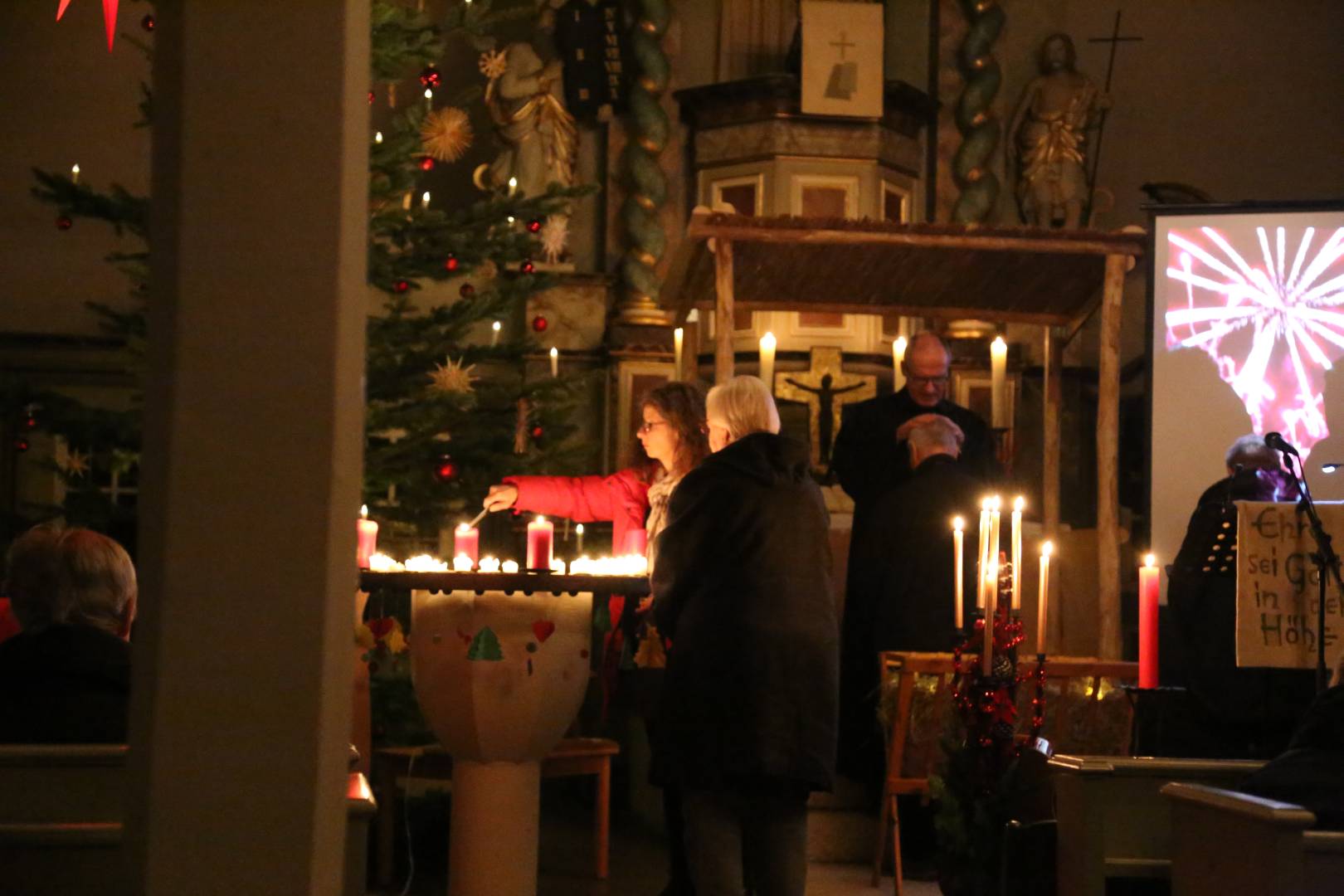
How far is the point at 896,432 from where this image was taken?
7145 mm

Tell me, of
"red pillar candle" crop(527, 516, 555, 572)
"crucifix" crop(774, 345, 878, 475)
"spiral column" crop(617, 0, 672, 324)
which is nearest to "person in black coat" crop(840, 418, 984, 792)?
"red pillar candle" crop(527, 516, 555, 572)

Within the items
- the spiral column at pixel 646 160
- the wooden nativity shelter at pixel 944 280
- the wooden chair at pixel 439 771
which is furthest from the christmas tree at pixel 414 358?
the spiral column at pixel 646 160

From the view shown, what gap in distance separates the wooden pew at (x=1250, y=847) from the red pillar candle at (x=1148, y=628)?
0.36 metres

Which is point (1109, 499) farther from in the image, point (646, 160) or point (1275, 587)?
point (646, 160)

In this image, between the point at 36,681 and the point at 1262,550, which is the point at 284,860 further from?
the point at 1262,550

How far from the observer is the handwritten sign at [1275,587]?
14.1 feet

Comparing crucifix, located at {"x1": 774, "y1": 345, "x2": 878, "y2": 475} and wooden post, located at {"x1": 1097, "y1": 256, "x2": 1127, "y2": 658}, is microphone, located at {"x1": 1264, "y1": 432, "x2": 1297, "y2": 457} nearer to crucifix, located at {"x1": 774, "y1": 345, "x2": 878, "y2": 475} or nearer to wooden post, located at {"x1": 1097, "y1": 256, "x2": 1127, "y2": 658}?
wooden post, located at {"x1": 1097, "y1": 256, "x2": 1127, "y2": 658}

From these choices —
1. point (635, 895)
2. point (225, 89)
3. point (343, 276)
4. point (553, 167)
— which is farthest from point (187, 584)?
point (553, 167)

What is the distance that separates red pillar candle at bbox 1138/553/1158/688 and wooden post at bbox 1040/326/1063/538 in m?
4.01

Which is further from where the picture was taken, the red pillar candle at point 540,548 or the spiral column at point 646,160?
the spiral column at point 646,160

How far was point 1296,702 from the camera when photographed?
570 centimetres

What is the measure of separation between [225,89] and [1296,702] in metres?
4.50

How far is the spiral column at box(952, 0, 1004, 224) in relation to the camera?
1256 centimetres

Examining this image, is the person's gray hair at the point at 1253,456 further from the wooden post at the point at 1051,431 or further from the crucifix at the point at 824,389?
the crucifix at the point at 824,389
